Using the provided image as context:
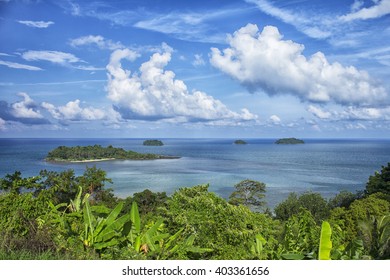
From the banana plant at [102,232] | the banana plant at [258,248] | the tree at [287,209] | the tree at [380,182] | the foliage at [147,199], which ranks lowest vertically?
the tree at [287,209]

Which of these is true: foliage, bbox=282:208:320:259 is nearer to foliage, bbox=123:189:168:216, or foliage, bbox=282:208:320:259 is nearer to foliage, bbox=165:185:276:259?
foliage, bbox=165:185:276:259

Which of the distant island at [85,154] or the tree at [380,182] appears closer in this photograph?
the distant island at [85,154]

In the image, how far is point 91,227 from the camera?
2459 millimetres

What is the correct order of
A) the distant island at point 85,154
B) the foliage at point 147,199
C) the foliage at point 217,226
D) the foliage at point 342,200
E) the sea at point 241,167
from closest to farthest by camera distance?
1. the foliage at point 217,226
2. the distant island at point 85,154
3. the foliage at point 147,199
4. the sea at point 241,167
5. the foliage at point 342,200

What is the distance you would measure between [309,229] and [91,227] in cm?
135

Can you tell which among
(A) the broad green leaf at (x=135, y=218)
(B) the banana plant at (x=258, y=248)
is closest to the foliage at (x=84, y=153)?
(A) the broad green leaf at (x=135, y=218)

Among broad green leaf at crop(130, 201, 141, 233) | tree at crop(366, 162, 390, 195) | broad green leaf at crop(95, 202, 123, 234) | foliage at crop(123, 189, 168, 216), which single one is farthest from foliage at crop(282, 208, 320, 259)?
tree at crop(366, 162, 390, 195)

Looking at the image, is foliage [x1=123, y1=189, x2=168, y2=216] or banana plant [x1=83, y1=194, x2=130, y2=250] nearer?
banana plant [x1=83, y1=194, x2=130, y2=250]

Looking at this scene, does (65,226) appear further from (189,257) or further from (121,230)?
(189,257)

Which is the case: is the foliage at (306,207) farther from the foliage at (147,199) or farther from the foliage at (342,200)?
the foliage at (147,199)

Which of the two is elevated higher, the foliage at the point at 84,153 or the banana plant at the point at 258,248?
the foliage at the point at 84,153
